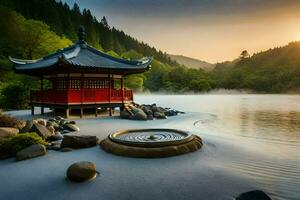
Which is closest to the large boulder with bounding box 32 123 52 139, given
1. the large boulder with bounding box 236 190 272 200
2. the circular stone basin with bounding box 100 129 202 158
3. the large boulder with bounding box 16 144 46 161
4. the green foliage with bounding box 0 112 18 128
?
the large boulder with bounding box 16 144 46 161

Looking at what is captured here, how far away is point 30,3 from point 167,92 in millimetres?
58134

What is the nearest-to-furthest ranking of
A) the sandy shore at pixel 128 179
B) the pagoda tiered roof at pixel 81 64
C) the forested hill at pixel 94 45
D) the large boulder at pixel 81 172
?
the sandy shore at pixel 128 179 → the large boulder at pixel 81 172 → the pagoda tiered roof at pixel 81 64 → the forested hill at pixel 94 45

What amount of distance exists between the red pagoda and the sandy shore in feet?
39.5

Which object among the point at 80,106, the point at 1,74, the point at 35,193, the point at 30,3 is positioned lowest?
the point at 35,193

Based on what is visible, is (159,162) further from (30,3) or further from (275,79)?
(275,79)

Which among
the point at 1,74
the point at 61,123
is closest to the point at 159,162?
the point at 61,123

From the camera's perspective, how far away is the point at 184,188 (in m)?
7.38

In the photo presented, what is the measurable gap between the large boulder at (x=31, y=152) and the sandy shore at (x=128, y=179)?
25 centimetres

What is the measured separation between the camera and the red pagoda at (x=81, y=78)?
73.3ft

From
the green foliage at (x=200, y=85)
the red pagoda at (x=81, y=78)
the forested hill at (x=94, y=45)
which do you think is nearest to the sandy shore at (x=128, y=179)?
the red pagoda at (x=81, y=78)

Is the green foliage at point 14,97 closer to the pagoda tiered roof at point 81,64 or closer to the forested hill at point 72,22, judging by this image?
the pagoda tiered roof at point 81,64

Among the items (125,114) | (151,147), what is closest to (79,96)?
(125,114)

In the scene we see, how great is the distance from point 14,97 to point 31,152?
2283 centimetres

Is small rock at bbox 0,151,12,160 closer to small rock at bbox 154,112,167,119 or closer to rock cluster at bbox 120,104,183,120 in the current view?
rock cluster at bbox 120,104,183,120
